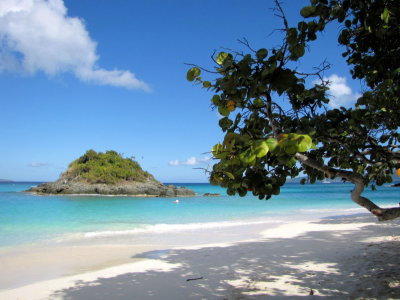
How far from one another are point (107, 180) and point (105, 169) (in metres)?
1.91

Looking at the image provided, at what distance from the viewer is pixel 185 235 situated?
11.9 metres

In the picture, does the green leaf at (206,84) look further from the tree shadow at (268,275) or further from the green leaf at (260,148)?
the tree shadow at (268,275)

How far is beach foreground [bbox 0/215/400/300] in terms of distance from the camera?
4.71 meters

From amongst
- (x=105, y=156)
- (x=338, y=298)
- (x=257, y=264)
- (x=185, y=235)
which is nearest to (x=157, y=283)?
(x=257, y=264)

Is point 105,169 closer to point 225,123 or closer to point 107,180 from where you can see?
point 107,180

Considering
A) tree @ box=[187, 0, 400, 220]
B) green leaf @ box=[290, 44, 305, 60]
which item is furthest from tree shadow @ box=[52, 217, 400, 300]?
green leaf @ box=[290, 44, 305, 60]

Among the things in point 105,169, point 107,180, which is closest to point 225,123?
point 107,180

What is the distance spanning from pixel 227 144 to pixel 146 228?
12.8 meters

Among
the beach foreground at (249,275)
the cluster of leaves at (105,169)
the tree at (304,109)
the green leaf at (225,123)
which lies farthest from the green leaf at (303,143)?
the cluster of leaves at (105,169)

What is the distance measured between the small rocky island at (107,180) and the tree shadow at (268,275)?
32.4m

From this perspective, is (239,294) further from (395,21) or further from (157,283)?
(395,21)

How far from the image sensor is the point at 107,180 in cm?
4175

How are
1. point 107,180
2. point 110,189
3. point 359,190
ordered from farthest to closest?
point 107,180
point 110,189
point 359,190

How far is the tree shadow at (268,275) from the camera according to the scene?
4652mm
